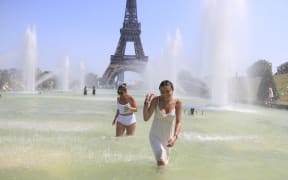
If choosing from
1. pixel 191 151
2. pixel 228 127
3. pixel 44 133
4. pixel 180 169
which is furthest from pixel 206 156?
pixel 228 127

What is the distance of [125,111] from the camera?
8375 millimetres

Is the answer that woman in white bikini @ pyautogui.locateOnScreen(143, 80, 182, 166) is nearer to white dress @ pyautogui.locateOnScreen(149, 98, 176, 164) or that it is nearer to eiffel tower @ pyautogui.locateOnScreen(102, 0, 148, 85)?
white dress @ pyautogui.locateOnScreen(149, 98, 176, 164)

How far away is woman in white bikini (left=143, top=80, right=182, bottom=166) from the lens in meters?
5.76

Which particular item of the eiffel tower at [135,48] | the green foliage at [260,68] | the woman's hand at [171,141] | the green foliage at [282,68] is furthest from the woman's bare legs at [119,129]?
the eiffel tower at [135,48]

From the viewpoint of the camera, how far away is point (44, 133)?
9.42 m

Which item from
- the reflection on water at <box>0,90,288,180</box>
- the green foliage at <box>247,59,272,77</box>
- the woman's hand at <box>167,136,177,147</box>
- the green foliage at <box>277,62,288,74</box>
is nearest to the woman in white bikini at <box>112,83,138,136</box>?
the reflection on water at <box>0,90,288,180</box>

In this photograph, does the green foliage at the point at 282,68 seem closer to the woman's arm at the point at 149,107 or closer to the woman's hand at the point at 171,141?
the woman's arm at the point at 149,107

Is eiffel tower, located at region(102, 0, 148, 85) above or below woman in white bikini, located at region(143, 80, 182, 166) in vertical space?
above

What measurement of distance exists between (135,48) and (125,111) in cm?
7199

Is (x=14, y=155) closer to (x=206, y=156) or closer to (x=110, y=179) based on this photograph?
(x=110, y=179)

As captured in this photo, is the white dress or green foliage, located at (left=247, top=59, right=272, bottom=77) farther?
green foliage, located at (left=247, top=59, right=272, bottom=77)

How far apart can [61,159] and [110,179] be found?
1387 millimetres

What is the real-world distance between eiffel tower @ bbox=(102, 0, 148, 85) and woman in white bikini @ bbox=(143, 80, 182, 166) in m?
73.4

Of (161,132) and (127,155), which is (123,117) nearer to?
(127,155)
